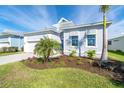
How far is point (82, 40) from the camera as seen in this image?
47.0ft

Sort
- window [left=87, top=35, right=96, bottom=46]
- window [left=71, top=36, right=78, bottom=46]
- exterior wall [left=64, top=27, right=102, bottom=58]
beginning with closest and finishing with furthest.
Answer: 1. exterior wall [left=64, top=27, right=102, bottom=58]
2. window [left=87, top=35, right=96, bottom=46]
3. window [left=71, top=36, right=78, bottom=46]

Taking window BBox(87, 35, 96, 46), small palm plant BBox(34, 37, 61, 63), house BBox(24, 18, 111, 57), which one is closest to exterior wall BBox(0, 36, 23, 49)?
house BBox(24, 18, 111, 57)

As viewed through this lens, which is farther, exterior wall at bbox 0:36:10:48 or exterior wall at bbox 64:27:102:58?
exterior wall at bbox 0:36:10:48

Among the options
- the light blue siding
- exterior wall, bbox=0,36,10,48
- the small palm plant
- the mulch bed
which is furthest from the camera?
the light blue siding

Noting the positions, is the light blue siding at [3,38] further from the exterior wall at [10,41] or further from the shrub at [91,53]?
the shrub at [91,53]

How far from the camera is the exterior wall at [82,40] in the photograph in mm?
13258

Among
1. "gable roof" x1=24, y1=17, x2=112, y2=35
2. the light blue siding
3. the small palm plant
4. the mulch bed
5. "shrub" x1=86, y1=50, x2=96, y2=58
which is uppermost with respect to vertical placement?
"gable roof" x1=24, y1=17, x2=112, y2=35

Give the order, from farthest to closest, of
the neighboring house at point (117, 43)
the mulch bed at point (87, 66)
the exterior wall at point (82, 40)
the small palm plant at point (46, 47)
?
the neighboring house at point (117, 43), the exterior wall at point (82, 40), the small palm plant at point (46, 47), the mulch bed at point (87, 66)

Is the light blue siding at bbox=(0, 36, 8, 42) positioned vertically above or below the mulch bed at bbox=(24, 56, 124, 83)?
above

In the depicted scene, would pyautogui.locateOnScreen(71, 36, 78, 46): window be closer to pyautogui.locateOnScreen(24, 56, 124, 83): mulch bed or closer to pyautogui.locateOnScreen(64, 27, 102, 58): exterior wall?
pyautogui.locateOnScreen(64, 27, 102, 58): exterior wall

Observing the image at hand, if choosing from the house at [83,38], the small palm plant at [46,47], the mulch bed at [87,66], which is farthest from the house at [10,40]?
the mulch bed at [87,66]

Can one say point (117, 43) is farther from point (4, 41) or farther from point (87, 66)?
point (4, 41)

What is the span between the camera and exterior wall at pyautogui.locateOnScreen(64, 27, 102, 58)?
1326cm

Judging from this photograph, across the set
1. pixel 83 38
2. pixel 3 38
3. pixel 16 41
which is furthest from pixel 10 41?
pixel 83 38
